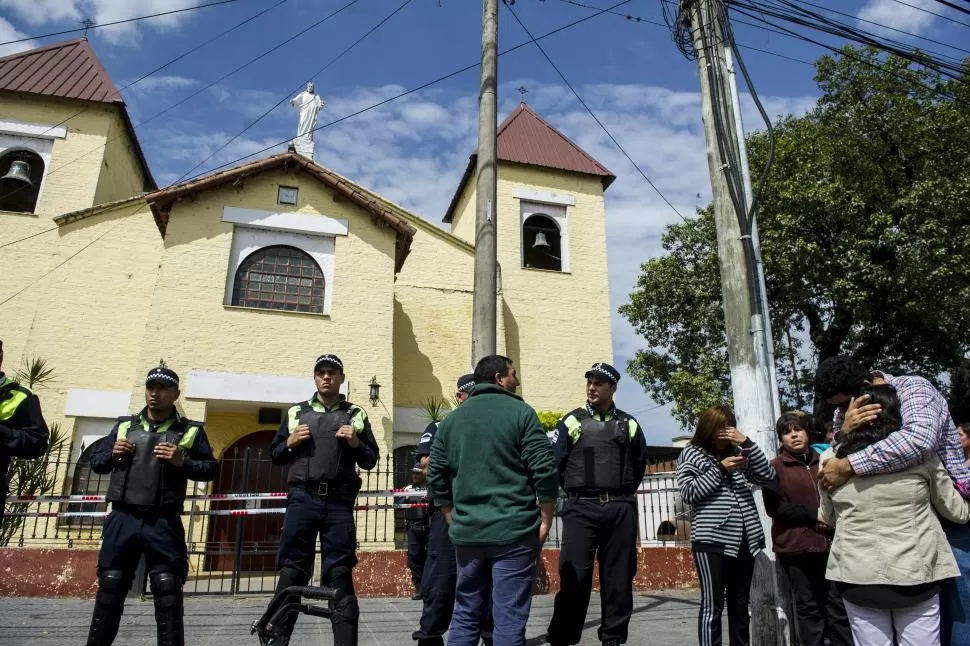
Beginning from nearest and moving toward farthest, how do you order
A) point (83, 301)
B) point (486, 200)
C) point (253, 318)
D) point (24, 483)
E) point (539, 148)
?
1. point (486, 200)
2. point (24, 483)
3. point (253, 318)
4. point (83, 301)
5. point (539, 148)

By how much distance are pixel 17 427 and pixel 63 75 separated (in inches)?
664

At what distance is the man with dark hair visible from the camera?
3.12 m

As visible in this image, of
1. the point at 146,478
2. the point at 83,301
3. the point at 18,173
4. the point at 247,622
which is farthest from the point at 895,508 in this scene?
the point at 18,173

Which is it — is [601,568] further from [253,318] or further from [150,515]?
[253,318]

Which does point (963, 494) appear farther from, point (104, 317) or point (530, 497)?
point (104, 317)

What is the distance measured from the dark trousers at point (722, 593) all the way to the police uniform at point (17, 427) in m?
4.15

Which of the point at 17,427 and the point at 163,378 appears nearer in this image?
the point at 17,427

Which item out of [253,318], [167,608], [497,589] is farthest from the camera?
[253,318]

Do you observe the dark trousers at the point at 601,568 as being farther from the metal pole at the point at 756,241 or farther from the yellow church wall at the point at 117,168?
the yellow church wall at the point at 117,168

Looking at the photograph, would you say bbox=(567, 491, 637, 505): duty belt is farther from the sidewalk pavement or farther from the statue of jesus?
the statue of jesus

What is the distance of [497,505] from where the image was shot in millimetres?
3670

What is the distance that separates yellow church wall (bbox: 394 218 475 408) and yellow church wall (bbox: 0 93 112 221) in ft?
24.8

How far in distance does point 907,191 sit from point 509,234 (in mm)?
9618

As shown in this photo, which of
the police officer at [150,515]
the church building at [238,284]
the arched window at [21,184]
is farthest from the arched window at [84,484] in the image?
the police officer at [150,515]
